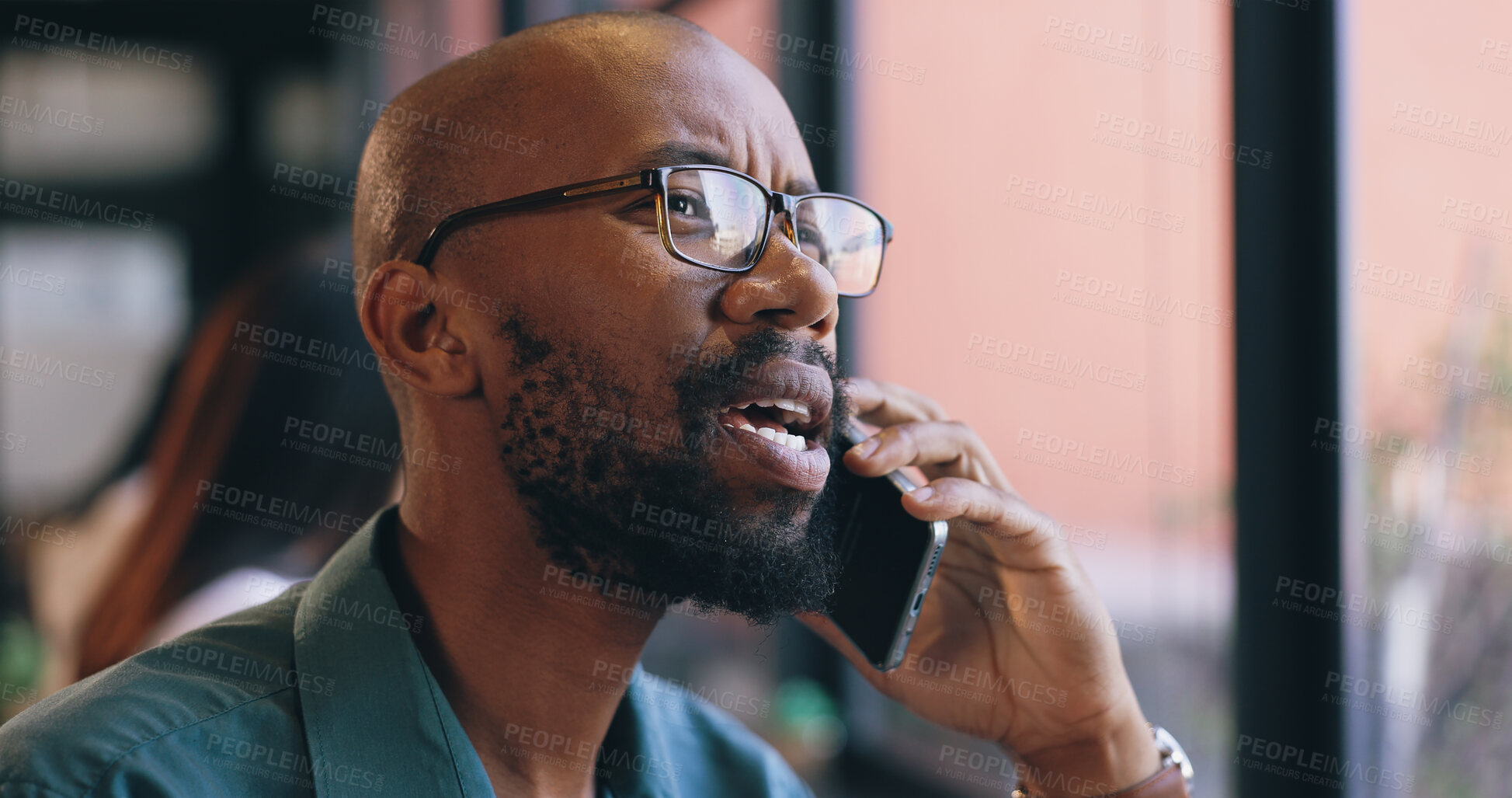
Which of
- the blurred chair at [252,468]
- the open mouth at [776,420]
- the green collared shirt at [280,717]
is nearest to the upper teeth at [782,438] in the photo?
the open mouth at [776,420]

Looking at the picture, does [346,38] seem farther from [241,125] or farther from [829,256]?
[829,256]

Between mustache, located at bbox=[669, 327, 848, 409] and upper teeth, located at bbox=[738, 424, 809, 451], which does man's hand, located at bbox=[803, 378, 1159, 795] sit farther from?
mustache, located at bbox=[669, 327, 848, 409]

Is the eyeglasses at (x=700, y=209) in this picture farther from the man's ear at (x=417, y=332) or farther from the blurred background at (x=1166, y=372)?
the blurred background at (x=1166, y=372)

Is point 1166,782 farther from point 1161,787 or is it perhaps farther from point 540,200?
point 540,200

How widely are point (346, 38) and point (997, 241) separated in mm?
5235

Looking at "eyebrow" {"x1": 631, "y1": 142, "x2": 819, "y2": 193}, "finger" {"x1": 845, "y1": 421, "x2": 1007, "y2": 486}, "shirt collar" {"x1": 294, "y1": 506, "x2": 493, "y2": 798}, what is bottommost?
"shirt collar" {"x1": 294, "y1": 506, "x2": 493, "y2": 798}

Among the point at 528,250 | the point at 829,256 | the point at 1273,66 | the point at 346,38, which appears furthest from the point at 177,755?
the point at 346,38

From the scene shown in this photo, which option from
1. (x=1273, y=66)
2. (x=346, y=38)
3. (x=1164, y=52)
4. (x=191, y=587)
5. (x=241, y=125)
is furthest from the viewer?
(x=241, y=125)

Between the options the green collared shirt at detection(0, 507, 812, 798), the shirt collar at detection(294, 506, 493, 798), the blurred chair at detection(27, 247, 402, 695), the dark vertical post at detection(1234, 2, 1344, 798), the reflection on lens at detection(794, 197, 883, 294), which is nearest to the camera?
the green collared shirt at detection(0, 507, 812, 798)

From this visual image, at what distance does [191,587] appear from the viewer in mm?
1934

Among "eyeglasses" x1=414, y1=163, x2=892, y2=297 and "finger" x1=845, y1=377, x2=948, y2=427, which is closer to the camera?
"eyeglasses" x1=414, y1=163, x2=892, y2=297

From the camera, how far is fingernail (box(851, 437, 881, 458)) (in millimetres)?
1162

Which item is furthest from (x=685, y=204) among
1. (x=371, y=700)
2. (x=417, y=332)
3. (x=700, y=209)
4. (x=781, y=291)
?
(x=371, y=700)

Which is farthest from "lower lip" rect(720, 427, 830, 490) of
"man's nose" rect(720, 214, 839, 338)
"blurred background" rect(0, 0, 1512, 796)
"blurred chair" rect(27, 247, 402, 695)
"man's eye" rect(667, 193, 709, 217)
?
"blurred chair" rect(27, 247, 402, 695)
